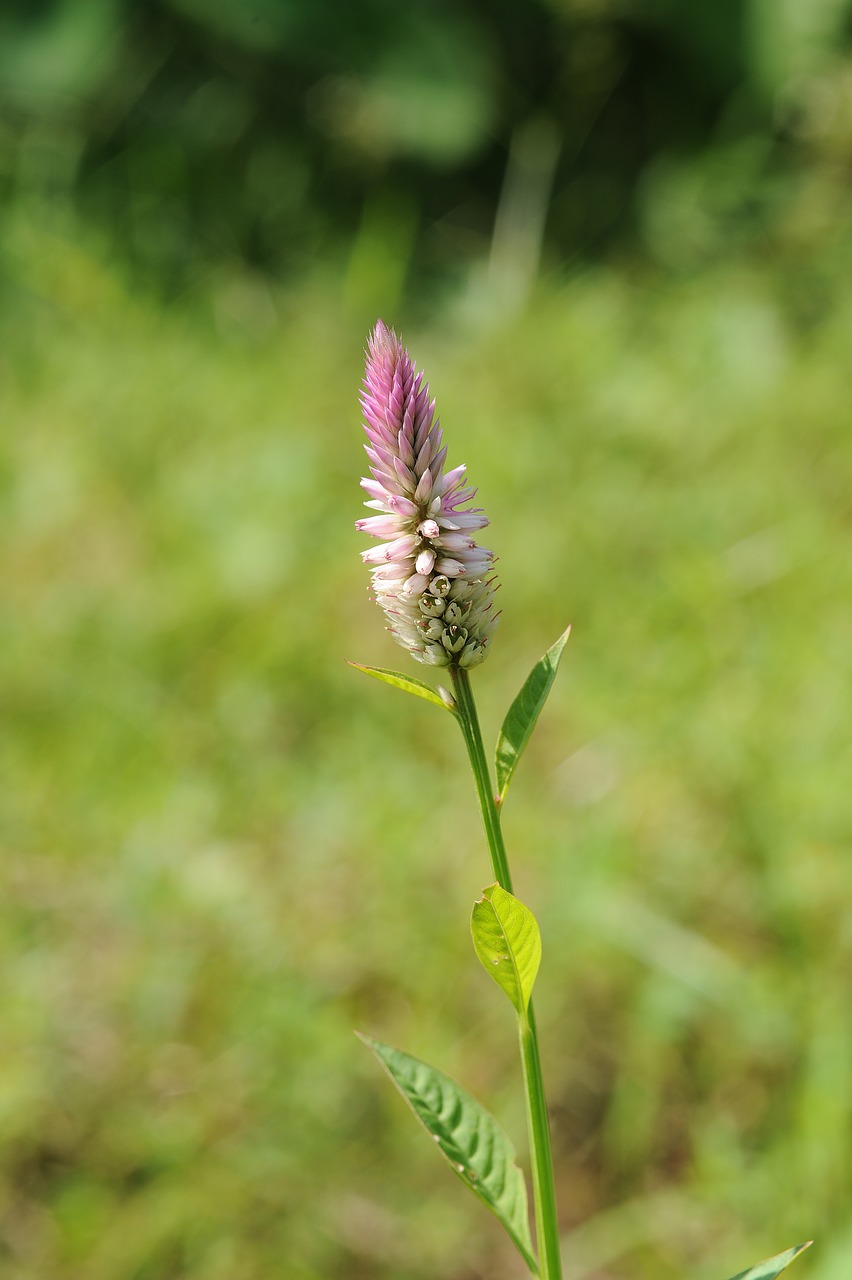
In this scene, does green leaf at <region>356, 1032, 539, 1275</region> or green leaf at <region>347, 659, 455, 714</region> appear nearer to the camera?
green leaf at <region>347, 659, 455, 714</region>

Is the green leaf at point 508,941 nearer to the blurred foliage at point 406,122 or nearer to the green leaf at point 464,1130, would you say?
the green leaf at point 464,1130

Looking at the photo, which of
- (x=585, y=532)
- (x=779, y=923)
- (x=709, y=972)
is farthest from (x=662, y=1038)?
(x=585, y=532)

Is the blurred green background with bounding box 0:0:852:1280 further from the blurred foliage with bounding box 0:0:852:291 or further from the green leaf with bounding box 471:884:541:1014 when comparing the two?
the green leaf with bounding box 471:884:541:1014

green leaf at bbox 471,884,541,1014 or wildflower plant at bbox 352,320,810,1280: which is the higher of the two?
wildflower plant at bbox 352,320,810,1280

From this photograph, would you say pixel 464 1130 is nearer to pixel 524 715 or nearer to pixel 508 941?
pixel 508 941

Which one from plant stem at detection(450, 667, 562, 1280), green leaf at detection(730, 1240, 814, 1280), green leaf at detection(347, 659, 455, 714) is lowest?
green leaf at detection(730, 1240, 814, 1280)

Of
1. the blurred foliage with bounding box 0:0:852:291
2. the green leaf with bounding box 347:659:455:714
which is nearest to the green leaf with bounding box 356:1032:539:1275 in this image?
the green leaf with bounding box 347:659:455:714

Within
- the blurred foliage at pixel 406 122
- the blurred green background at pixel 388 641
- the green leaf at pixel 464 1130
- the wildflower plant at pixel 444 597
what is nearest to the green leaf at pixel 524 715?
the wildflower plant at pixel 444 597

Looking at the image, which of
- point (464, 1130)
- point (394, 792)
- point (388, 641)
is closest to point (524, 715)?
point (464, 1130)
